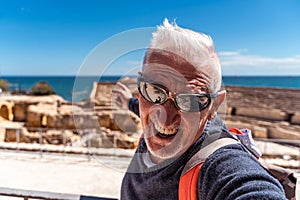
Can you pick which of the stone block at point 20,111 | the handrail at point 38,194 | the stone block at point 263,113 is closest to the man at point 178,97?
the handrail at point 38,194

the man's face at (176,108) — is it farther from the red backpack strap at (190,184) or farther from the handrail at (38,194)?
the handrail at (38,194)

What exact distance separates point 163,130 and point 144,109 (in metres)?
0.09

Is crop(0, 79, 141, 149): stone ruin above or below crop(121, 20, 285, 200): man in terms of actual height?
below

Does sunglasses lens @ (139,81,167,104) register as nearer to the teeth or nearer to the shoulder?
the teeth

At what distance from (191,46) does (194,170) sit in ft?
0.90

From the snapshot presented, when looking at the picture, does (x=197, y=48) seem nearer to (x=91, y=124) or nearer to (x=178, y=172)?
(x=178, y=172)

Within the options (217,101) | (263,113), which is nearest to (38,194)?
(217,101)

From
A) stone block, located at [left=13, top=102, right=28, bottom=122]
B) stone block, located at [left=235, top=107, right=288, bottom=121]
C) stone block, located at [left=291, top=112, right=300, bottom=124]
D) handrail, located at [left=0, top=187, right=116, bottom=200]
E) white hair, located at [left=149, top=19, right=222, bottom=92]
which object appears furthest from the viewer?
stone block, located at [left=235, top=107, right=288, bottom=121]

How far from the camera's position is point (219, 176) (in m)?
0.55

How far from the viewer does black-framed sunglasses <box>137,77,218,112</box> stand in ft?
2.14

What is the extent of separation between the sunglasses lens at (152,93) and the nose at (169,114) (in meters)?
0.01

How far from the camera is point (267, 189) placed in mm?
501

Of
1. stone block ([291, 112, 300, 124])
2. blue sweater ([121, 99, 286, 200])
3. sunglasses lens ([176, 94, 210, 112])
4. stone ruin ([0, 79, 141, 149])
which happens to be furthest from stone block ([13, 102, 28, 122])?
sunglasses lens ([176, 94, 210, 112])

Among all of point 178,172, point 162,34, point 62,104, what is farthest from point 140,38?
point 62,104
